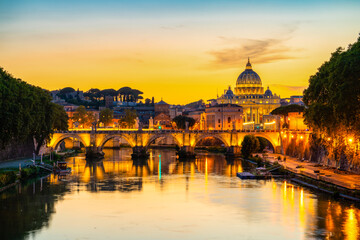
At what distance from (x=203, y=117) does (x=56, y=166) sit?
99.9 meters

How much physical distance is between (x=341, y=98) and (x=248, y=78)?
155 meters

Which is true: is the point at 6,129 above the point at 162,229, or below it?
above

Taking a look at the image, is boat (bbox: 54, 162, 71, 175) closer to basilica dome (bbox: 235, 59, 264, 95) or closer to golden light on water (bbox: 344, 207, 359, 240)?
golden light on water (bbox: 344, 207, 359, 240)

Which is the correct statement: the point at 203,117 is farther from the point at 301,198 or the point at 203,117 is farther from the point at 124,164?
the point at 301,198

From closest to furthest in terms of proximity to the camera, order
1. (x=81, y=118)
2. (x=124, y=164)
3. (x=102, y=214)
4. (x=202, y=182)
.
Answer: (x=102, y=214) < (x=202, y=182) < (x=124, y=164) < (x=81, y=118)

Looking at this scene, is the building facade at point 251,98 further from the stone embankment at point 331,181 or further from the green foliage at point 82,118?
the stone embankment at point 331,181


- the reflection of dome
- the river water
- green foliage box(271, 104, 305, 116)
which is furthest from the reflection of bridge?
the reflection of dome

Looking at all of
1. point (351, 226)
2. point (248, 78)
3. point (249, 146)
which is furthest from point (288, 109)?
point (248, 78)

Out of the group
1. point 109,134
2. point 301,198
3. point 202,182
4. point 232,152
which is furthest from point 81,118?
point 301,198

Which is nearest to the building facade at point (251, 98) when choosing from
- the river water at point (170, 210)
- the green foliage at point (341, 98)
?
the river water at point (170, 210)

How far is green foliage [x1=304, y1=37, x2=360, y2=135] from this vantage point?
125ft

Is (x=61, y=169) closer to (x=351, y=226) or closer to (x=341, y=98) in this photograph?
(x=341, y=98)

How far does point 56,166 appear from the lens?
196 ft

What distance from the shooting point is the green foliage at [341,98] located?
38.2 metres
